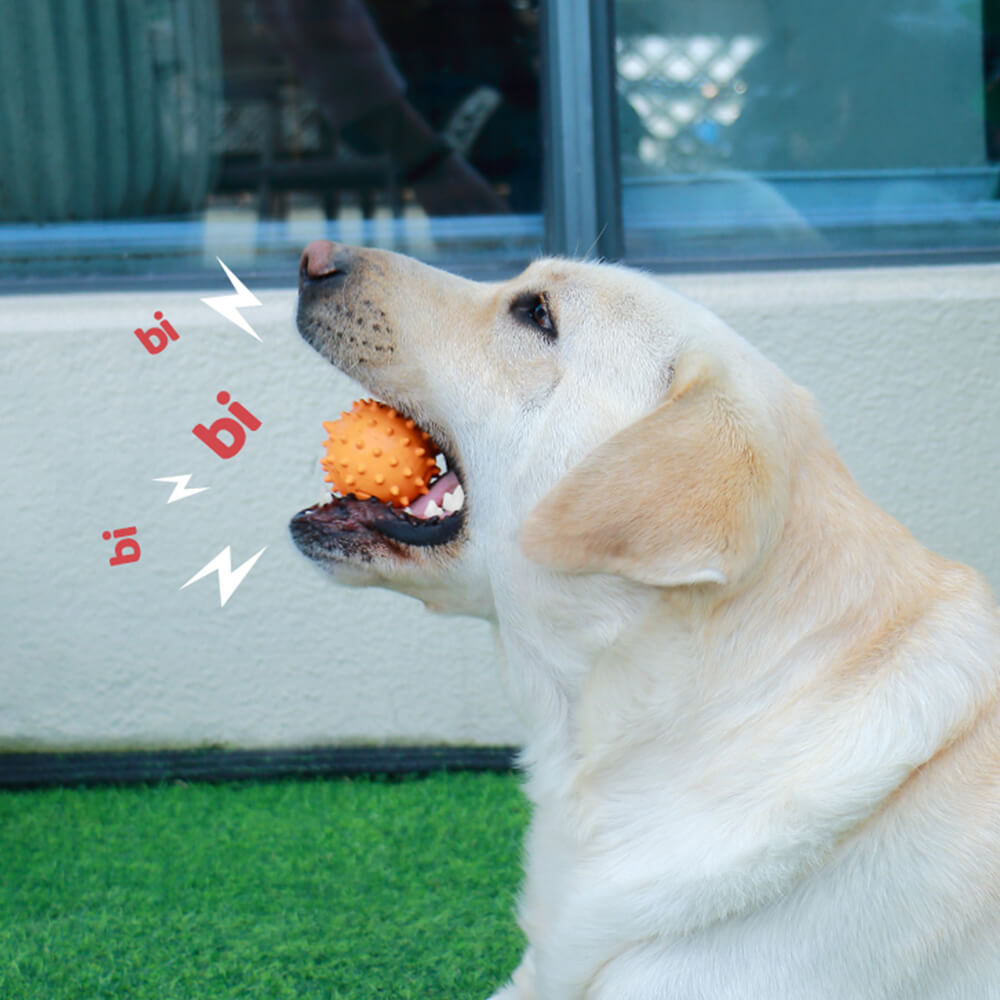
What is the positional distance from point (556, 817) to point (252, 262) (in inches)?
92.9

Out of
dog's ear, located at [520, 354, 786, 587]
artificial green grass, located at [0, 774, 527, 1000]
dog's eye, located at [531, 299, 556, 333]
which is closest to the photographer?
dog's ear, located at [520, 354, 786, 587]

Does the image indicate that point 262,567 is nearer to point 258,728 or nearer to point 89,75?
point 258,728

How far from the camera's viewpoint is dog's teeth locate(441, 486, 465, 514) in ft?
6.40

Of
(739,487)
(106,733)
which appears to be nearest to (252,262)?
(106,733)

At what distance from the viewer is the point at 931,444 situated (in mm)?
3371

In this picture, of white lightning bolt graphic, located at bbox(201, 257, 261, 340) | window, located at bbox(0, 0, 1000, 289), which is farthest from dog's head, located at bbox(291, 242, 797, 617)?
window, located at bbox(0, 0, 1000, 289)

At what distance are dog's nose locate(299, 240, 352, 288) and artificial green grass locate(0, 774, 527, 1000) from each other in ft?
4.73

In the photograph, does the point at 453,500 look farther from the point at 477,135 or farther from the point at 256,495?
the point at 477,135

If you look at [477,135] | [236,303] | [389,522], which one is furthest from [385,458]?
[477,135]

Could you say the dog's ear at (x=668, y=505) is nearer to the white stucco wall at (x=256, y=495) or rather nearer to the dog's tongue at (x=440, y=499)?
the dog's tongue at (x=440, y=499)

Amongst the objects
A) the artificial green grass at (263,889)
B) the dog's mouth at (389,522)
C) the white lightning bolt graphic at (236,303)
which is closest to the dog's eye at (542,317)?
the dog's mouth at (389,522)

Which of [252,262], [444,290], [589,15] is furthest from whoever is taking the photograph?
[252,262]

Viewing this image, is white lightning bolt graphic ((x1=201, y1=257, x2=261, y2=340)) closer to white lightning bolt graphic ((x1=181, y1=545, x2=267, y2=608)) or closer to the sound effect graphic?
the sound effect graphic

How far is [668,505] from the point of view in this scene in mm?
1538
